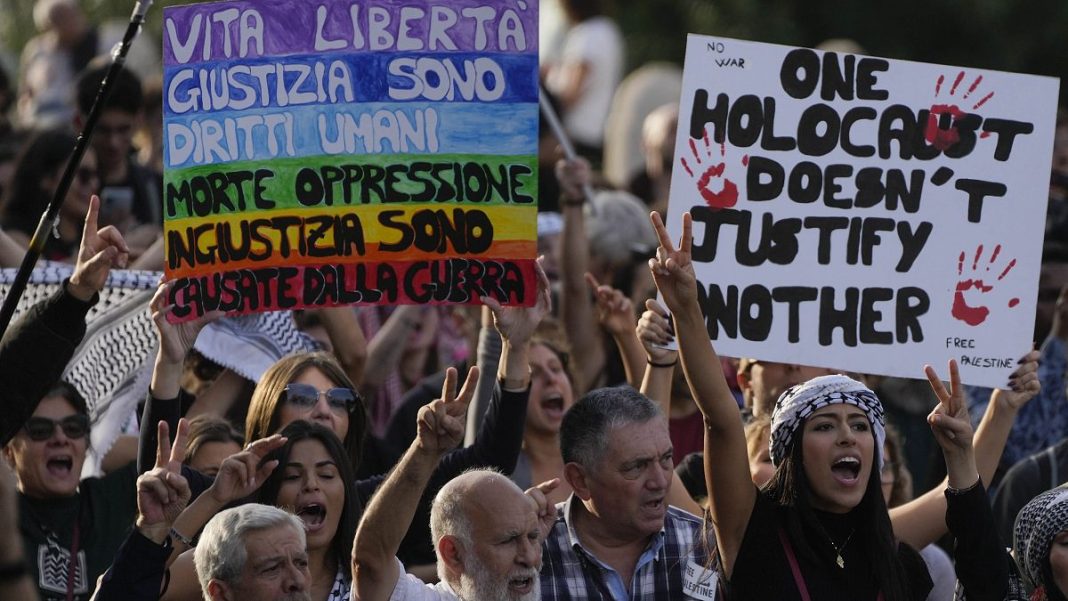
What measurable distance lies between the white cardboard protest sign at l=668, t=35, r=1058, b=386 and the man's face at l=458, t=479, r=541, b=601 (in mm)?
1143

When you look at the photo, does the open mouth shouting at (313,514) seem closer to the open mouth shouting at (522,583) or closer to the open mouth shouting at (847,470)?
the open mouth shouting at (522,583)

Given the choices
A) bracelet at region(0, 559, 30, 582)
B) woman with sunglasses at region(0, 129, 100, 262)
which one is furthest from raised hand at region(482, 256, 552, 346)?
bracelet at region(0, 559, 30, 582)

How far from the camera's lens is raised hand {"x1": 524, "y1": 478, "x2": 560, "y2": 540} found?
5.89 m

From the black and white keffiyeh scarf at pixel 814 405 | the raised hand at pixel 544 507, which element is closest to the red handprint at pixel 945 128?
the black and white keffiyeh scarf at pixel 814 405

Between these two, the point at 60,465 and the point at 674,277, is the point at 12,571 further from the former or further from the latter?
the point at 60,465

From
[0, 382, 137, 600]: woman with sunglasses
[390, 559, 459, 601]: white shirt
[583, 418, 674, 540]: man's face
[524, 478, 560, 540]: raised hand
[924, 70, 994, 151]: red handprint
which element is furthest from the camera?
[924, 70, 994, 151]: red handprint

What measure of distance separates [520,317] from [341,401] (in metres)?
0.74

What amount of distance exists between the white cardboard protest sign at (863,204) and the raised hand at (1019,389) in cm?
4

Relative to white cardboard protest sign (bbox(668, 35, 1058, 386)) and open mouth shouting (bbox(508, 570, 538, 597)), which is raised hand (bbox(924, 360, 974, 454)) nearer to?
white cardboard protest sign (bbox(668, 35, 1058, 386))

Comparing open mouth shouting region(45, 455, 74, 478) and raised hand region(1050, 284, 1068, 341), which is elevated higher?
raised hand region(1050, 284, 1068, 341)

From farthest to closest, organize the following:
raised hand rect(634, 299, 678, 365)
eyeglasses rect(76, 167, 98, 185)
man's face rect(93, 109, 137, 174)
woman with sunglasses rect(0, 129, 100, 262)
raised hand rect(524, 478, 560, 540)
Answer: man's face rect(93, 109, 137, 174), woman with sunglasses rect(0, 129, 100, 262), eyeglasses rect(76, 167, 98, 185), raised hand rect(634, 299, 678, 365), raised hand rect(524, 478, 560, 540)

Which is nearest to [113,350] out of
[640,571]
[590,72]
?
[640,571]

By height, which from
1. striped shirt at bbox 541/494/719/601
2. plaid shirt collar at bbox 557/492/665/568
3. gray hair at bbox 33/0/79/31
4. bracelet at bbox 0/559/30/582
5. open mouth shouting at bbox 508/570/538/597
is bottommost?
striped shirt at bbox 541/494/719/601

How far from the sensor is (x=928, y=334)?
21.5 feet
